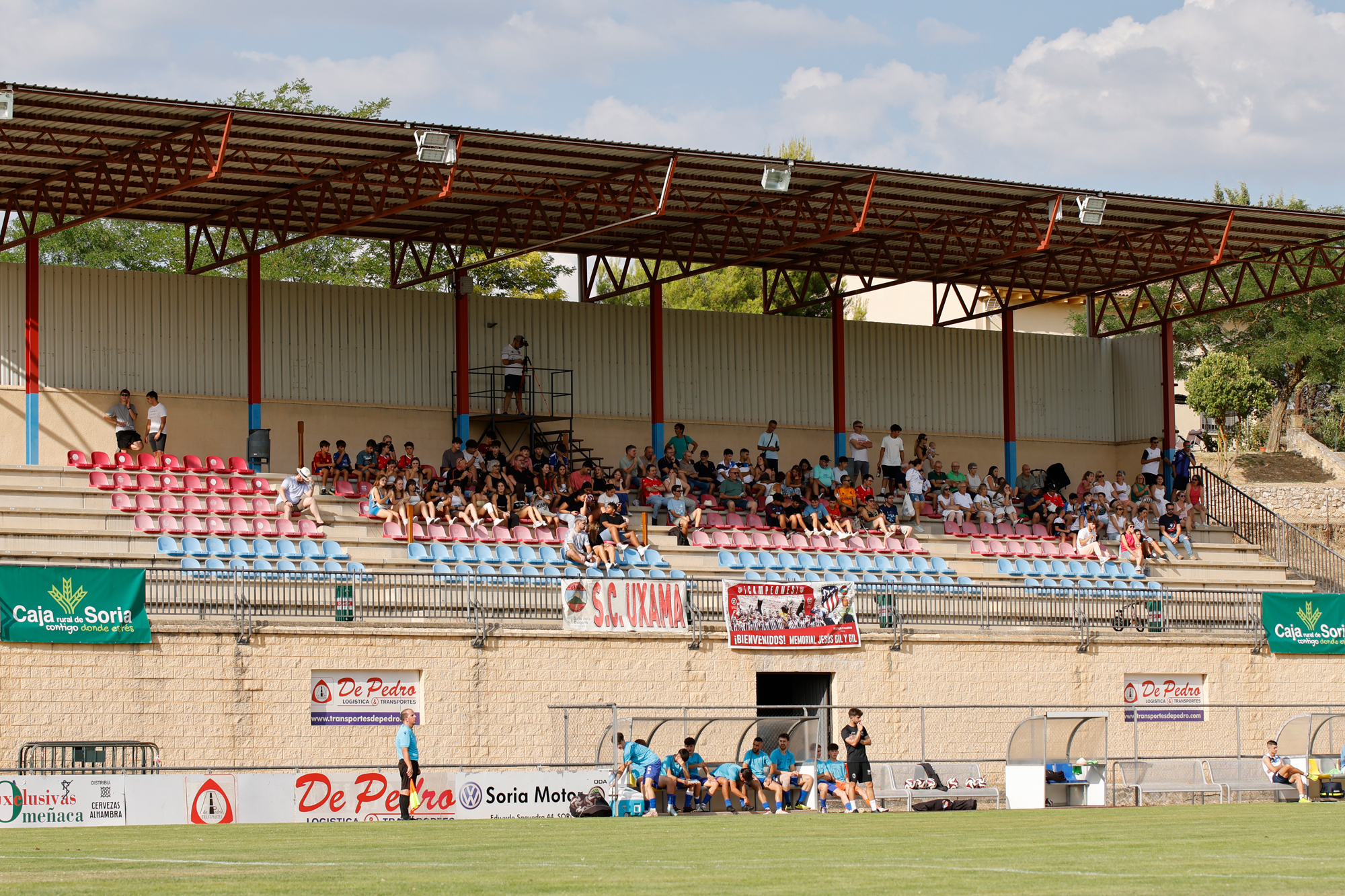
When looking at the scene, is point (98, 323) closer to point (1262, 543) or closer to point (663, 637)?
point (663, 637)

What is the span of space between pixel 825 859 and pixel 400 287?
23.6 meters

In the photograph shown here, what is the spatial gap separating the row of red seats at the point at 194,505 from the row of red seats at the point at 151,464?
3.61ft

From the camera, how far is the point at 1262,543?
3756cm

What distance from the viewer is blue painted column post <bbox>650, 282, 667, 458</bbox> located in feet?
115

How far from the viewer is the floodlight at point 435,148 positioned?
26141mm


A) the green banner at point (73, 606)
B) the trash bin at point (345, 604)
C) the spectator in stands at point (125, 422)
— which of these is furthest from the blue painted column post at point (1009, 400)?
the green banner at point (73, 606)

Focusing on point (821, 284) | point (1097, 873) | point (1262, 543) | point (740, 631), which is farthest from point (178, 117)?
point (821, 284)

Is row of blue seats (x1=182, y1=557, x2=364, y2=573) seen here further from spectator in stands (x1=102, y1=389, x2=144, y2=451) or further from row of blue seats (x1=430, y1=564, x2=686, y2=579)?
spectator in stands (x1=102, y1=389, x2=144, y2=451)

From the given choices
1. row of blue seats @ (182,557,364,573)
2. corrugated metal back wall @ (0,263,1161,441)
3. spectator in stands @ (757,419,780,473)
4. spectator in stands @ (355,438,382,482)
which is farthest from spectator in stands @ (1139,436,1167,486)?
row of blue seats @ (182,557,364,573)

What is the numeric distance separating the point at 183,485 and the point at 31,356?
4057mm

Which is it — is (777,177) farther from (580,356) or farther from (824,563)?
(580,356)

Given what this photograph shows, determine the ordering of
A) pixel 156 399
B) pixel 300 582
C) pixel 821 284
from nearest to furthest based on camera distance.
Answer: pixel 300 582
pixel 156 399
pixel 821 284

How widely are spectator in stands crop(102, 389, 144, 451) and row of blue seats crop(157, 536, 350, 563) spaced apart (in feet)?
14.0

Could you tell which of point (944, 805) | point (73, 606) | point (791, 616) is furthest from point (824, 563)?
point (73, 606)
